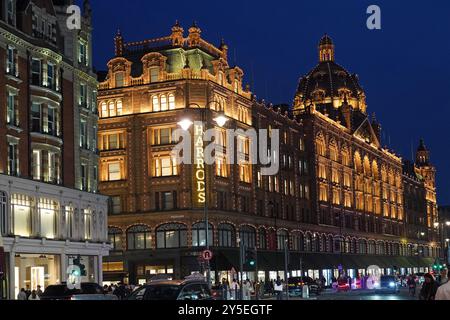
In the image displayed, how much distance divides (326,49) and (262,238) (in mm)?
78571

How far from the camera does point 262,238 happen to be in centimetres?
9650

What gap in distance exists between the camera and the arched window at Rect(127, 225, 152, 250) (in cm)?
8662

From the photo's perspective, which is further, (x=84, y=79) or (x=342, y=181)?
(x=342, y=181)

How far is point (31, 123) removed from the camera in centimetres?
5809

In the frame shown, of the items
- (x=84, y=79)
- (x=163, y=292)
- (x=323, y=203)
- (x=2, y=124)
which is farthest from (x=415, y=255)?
(x=163, y=292)

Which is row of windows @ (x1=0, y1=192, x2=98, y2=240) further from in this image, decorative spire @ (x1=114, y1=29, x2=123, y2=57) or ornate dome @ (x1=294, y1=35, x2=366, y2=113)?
ornate dome @ (x1=294, y1=35, x2=366, y2=113)

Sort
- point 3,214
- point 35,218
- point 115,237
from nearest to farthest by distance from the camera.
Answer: point 3,214
point 35,218
point 115,237

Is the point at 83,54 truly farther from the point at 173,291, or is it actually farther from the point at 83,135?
the point at 173,291

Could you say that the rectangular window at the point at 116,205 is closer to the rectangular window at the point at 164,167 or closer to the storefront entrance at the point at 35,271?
the rectangular window at the point at 164,167

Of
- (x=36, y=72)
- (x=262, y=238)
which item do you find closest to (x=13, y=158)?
(x=36, y=72)

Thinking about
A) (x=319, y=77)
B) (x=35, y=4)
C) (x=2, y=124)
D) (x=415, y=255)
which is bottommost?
(x=415, y=255)

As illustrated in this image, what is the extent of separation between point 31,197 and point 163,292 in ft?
106

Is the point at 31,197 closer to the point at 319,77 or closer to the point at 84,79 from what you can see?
the point at 84,79

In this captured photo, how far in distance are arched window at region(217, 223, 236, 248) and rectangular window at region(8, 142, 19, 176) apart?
34368 mm
